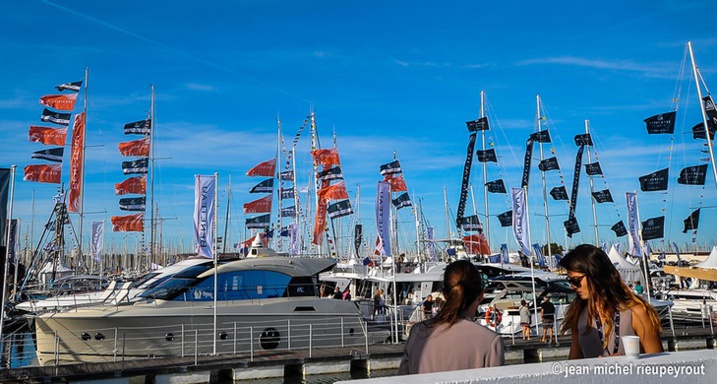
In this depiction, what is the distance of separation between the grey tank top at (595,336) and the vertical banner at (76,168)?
122 feet

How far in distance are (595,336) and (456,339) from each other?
120 cm

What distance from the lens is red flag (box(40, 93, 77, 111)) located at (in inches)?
1410

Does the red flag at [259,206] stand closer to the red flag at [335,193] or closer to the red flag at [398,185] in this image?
the red flag at [335,193]

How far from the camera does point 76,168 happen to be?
123 feet

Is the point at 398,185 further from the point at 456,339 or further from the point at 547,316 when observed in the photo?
the point at 456,339

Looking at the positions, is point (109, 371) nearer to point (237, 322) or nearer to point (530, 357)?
point (237, 322)

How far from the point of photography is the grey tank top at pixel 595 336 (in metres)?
3.99

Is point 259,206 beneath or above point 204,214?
above

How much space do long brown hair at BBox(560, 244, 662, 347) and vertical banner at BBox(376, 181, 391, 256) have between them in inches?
659

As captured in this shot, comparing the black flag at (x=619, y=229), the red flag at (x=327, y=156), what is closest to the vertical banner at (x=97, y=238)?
the red flag at (x=327, y=156)

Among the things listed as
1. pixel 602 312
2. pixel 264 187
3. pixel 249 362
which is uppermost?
pixel 264 187

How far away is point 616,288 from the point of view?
13.3 feet

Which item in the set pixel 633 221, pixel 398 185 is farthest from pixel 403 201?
pixel 633 221

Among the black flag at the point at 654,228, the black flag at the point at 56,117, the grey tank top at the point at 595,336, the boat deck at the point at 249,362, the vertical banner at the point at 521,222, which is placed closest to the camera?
the grey tank top at the point at 595,336
